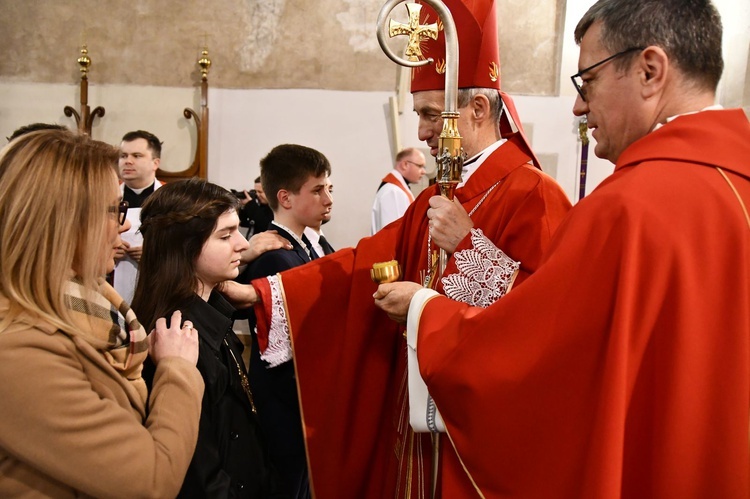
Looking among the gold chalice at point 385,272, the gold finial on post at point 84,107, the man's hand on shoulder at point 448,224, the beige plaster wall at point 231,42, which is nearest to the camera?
the gold chalice at point 385,272

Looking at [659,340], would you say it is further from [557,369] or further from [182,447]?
[182,447]

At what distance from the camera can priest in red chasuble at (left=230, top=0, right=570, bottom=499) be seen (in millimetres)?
2072

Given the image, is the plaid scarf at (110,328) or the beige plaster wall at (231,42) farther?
the beige plaster wall at (231,42)

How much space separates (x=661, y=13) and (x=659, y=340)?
2.20ft

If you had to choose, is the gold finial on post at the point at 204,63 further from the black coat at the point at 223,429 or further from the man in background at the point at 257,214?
the black coat at the point at 223,429

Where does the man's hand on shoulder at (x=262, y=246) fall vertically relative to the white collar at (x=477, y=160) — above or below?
below

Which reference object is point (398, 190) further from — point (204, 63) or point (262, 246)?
point (262, 246)

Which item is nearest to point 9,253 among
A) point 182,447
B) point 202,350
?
point 182,447

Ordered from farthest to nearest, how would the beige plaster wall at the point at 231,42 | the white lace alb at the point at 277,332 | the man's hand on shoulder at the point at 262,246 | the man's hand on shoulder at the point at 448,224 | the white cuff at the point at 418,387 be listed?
the beige plaster wall at the point at 231,42, the man's hand on shoulder at the point at 262,246, the white lace alb at the point at 277,332, the man's hand on shoulder at the point at 448,224, the white cuff at the point at 418,387

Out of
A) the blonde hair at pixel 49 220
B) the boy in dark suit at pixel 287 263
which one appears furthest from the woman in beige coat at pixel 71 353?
the boy in dark suit at pixel 287 263

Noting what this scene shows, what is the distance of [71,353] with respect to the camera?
126 cm

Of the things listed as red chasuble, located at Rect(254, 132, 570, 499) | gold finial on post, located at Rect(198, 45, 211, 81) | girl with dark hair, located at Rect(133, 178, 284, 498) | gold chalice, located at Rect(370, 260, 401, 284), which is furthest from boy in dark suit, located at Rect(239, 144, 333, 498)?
gold finial on post, located at Rect(198, 45, 211, 81)

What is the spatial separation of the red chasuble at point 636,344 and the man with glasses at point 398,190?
15.8 ft

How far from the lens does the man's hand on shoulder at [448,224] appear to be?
76.9 inches
